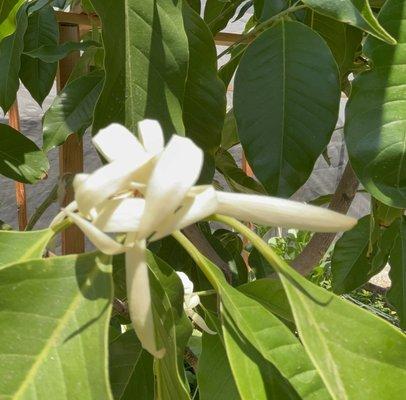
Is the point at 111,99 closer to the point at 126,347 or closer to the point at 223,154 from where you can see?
the point at 126,347

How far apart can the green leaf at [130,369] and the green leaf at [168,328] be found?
113 millimetres

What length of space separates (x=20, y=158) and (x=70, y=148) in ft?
1.75

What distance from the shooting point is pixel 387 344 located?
0.39 meters

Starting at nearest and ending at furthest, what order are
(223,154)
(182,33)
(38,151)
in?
(182,33)
(38,151)
(223,154)

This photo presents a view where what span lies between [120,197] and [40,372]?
0.11m

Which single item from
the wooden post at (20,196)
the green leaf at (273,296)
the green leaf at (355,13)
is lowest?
the wooden post at (20,196)

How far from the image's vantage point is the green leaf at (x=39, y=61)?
1.00m

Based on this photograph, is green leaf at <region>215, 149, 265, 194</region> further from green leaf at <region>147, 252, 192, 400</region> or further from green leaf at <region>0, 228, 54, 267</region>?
green leaf at <region>0, 228, 54, 267</region>

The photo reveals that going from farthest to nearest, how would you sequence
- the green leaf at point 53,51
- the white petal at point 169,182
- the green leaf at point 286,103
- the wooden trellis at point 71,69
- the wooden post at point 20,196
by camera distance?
1. the wooden post at point 20,196
2. the wooden trellis at point 71,69
3. the green leaf at point 53,51
4. the green leaf at point 286,103
5. the white petal at point 169,182

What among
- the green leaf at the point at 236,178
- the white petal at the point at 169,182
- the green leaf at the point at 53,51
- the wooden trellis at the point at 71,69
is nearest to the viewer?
the white petal at the point at 169,182

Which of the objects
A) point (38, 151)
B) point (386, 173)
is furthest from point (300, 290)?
point (38, 151)

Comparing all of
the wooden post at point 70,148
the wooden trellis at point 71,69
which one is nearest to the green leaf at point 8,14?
the wooden trellis at point 71,69

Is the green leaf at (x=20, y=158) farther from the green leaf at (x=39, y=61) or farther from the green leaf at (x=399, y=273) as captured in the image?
the green leaf at (x=399, y=273)

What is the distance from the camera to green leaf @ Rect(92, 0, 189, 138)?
Answer: 52 cm
